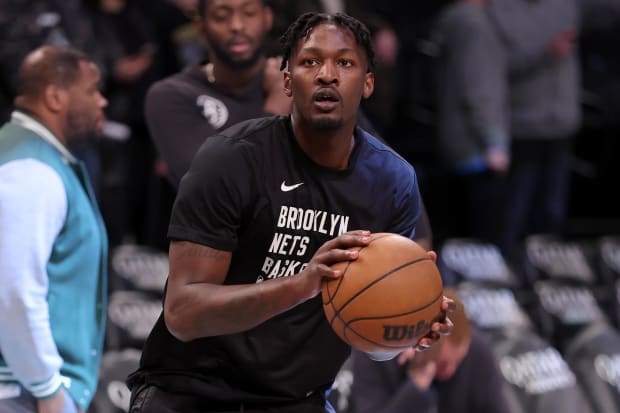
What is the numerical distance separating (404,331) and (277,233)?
427 millimetres

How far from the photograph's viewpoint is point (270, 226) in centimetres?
294

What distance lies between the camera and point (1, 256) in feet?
11.6

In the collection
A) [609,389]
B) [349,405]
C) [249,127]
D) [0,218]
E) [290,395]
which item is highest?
[249,127]

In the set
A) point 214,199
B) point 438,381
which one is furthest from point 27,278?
point 438,381

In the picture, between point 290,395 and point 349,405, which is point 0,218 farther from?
point 349,405

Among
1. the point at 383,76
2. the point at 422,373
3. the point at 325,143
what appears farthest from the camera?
the point at 383,76

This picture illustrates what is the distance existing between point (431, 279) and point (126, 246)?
3.29 metres

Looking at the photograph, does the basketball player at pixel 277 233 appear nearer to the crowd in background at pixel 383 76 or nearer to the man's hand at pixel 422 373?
the man's hand at pixel 422 373

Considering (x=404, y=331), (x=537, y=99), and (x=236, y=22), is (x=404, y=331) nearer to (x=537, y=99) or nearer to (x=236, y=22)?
(x=236, y=22)

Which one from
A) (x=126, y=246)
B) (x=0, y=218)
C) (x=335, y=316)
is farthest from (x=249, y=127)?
(x=126, y=246)

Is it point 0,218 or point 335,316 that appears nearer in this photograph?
point 335,316

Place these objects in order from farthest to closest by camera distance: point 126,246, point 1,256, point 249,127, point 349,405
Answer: point 126,246
point 349,405
point 1,256
point 249,127

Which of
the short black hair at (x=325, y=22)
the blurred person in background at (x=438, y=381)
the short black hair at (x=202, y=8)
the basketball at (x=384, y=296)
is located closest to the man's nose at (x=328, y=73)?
the short black hair at (x=325, y=22)

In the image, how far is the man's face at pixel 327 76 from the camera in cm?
288
